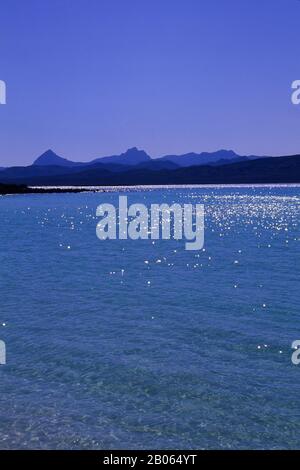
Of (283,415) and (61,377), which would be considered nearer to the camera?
(283,415)

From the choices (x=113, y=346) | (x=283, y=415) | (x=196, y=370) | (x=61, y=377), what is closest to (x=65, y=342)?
(x=113, y=346)

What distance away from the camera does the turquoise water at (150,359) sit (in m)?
13.6

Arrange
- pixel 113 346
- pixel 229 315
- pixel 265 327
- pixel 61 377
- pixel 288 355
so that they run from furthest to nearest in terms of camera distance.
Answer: pixel 229 315 < pixel 265 327 < pixel 113 346 < pixel 288 355 < pixel 61 377

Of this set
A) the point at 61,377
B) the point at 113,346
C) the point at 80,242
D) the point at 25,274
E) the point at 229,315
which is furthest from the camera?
the point at 80,242

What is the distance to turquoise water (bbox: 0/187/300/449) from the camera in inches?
536

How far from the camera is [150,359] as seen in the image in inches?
762

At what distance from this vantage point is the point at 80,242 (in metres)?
68.8

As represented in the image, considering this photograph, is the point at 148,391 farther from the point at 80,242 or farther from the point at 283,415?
the point at 80,242

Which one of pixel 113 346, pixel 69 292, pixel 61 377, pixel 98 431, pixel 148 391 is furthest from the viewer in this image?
pixel 69 292

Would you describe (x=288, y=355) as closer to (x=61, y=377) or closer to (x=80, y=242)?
(x=61, y=377)

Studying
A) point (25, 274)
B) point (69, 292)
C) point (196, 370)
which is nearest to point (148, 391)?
point (196, 370)

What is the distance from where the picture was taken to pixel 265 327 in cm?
2338

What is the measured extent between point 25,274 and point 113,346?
73.5ft

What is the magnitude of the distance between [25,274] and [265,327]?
24.0m
